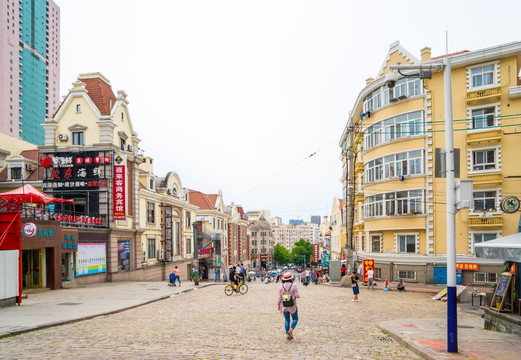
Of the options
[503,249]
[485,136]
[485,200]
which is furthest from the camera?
[485,200]

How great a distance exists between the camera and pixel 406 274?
30.5 m

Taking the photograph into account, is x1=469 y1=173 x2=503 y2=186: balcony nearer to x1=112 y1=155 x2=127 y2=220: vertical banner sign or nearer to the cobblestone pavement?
the cobblestone pavement

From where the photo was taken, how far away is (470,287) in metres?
28.1

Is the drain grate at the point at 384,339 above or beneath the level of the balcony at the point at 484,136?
beneath

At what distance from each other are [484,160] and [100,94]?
29.7m

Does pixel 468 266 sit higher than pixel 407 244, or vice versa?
pixel 407 244

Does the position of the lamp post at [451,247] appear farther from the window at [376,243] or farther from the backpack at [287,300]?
the window at [376,243]

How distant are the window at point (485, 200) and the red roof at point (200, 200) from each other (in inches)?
1700

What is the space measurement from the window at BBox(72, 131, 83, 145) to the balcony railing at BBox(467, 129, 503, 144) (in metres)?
29.0

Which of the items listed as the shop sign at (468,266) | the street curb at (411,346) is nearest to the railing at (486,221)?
the shop sign at (468,266)

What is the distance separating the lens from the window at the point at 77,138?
32094 millimetres

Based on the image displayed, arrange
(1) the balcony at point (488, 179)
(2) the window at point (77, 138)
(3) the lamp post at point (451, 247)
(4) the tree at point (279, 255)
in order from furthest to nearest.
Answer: (4) the tree at point (279, 255), (2) the window at point (77, 138), (1) the balcony at point (488, 179), (3) the lamp post at point (451, 247)

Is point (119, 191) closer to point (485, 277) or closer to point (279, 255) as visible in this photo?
point (485, 277)

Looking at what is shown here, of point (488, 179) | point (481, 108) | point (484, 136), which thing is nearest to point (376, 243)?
point (488, 179)
